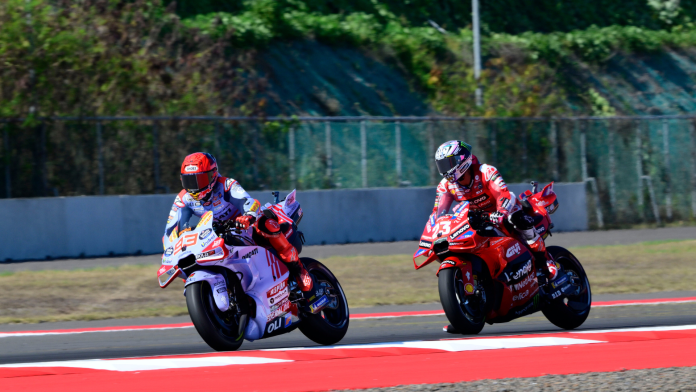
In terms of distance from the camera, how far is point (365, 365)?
6.54m

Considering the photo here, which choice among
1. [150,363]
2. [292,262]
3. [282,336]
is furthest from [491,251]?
[150,363]

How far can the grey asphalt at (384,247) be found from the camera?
17031mm

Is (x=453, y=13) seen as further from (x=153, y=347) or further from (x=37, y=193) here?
(x=153, y=347)

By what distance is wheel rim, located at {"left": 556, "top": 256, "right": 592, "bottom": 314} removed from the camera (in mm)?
9164

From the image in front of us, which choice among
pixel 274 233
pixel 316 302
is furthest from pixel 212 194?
pixel 316 302

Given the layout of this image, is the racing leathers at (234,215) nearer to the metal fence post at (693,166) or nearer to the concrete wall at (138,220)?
the concrete wall at (138,220)

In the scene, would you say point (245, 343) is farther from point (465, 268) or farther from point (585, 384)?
point (585, 384)

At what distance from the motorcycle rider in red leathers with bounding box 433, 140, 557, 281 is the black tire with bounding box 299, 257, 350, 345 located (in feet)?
4.17

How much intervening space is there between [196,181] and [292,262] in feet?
3.54

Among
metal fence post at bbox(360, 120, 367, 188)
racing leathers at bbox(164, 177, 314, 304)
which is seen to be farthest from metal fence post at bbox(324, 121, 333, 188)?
racing leathers at bbox(164, 177, 314, 304)

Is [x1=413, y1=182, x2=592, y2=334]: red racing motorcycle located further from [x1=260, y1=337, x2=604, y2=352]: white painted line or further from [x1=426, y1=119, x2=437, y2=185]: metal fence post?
[x1=426, y1=119, x2=437, y2=185]: metal fence post

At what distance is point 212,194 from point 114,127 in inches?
460

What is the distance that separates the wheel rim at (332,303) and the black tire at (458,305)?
2.95 feet

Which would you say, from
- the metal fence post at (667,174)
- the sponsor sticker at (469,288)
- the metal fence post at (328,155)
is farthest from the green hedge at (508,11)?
the sponsor sticker at (469,288)
